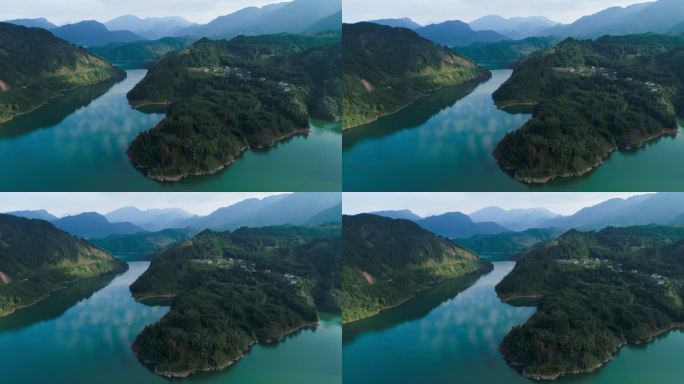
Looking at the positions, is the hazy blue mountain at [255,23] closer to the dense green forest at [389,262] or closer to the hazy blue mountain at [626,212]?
the dense green forest at [389,262]

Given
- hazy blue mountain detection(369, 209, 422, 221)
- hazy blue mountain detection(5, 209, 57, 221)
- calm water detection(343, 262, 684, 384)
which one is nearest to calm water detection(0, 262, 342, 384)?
calm water detection(343, 262, 684, 384)

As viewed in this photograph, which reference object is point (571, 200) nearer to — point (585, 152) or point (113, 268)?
point (585, 152)

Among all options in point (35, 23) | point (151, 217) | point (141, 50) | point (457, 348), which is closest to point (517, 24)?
point (457, 348)

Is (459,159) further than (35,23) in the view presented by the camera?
No

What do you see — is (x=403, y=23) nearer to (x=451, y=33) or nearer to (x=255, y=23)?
(x=451, y=33)

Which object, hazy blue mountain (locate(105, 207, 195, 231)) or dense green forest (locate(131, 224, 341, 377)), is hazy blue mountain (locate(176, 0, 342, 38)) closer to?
hazy blue mountain (locate(105, 207, 195, 231))

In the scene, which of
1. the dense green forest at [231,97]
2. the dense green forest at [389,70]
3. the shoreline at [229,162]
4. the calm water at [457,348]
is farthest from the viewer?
the dense green forest at [389,70]

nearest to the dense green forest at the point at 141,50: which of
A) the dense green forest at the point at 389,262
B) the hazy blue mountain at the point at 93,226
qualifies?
the hazy blue mountain at the point at 93,226
